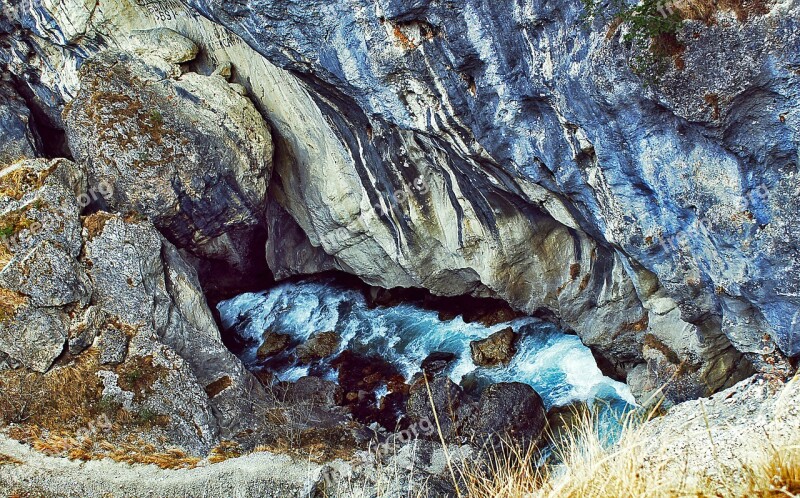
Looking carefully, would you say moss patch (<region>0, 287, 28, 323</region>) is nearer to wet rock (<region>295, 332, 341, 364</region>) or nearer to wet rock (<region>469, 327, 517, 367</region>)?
wet rock (<region>295, 332, 341, 364</region>)

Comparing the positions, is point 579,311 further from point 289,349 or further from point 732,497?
point 732,497

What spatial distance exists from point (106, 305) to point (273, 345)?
6025mm

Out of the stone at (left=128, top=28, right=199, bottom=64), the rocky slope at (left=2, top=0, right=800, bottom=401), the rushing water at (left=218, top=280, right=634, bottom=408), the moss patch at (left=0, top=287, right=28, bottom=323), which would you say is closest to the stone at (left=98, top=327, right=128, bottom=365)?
the moss patch at (left=0, top=287, right=28, bottom=323)

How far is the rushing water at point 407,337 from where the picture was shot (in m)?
15.2

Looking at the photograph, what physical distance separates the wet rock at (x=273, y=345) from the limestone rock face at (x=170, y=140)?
174 inches

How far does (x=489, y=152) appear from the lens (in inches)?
442

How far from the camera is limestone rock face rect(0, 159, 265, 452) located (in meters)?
13.6

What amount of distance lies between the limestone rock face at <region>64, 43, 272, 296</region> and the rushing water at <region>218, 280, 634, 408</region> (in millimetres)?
4834

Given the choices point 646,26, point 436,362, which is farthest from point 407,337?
point 646,26

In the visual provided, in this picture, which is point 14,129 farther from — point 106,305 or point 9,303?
point 106,305

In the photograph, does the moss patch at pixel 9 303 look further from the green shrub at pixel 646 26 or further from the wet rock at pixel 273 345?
the green shrub at pixel 646 26

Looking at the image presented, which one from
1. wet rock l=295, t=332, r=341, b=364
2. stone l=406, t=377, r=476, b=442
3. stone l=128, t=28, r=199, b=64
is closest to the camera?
stone l=406, t=377, r=476, b=442

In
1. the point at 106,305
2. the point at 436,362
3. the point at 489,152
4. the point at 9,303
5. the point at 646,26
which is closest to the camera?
the point at 646,26

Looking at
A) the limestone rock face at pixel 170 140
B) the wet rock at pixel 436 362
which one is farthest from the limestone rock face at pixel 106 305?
the wet rock at pixel 436 362
